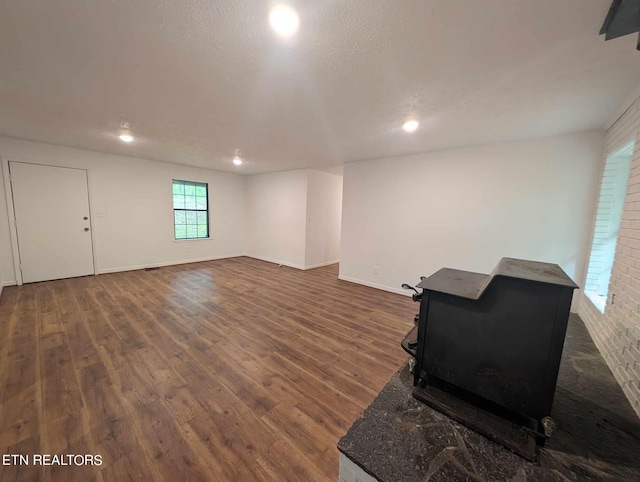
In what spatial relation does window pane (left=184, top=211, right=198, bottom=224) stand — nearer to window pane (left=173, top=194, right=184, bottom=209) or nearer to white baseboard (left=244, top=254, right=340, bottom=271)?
window pane (left=173, top=194, right=184, bottom=209)

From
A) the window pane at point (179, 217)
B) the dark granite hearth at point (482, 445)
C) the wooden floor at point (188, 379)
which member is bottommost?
the wooden floor at point (188, 379)

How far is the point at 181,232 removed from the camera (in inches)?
242

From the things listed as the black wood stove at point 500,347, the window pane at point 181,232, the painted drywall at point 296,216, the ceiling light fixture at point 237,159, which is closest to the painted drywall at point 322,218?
the painted drywall at point 296,216

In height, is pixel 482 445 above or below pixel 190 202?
below

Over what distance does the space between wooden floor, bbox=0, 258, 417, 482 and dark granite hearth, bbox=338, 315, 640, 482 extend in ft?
1.89

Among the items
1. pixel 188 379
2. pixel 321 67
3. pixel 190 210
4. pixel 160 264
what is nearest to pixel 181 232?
pixel 190 210

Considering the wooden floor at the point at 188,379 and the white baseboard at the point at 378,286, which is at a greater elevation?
→ the white baseboard at the point at 378,286

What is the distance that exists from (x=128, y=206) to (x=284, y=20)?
5.57 meters

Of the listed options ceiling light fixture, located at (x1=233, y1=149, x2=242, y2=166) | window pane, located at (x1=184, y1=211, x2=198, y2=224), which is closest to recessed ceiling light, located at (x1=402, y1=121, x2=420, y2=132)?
ceiling light fixture, located at (x1=233, y1=149, x2=242, y2=166)

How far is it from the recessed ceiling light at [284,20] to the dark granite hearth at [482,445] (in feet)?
6.66

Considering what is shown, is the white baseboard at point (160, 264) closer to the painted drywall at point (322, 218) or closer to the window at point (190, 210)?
the window at point (190, 210)

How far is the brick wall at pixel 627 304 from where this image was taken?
138 centimetres

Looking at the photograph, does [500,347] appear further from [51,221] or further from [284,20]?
[51,221]

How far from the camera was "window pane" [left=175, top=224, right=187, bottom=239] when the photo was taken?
239 inches
